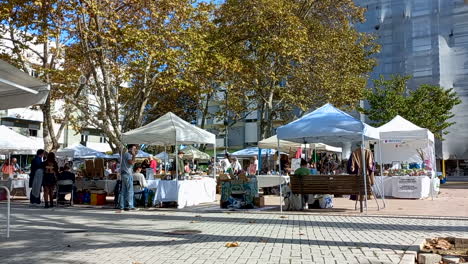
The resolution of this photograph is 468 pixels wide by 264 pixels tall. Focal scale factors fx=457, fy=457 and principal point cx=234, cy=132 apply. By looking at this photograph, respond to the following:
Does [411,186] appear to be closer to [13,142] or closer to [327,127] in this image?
[327,127]

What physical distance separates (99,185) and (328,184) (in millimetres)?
7697

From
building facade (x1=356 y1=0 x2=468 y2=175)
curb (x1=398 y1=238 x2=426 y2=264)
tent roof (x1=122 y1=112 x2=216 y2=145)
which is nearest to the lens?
curb (x1=398 y1=238 x2=426 y2=264)

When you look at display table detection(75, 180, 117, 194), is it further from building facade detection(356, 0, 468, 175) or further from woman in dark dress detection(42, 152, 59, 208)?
building facade detection(356, 0, 468, 175)

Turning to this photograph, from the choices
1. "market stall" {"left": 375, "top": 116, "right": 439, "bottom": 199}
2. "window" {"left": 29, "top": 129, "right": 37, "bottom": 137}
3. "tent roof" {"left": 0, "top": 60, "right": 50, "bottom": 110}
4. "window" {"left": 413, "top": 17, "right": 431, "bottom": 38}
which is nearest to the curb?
"tent roof" {"left": 0, "top": 60, "right": 50, "bottom": 110}

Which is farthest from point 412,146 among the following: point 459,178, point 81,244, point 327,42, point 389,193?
point 459,178

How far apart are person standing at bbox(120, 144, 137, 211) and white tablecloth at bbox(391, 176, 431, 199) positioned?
32.6ft

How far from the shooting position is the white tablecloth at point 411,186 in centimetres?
1670

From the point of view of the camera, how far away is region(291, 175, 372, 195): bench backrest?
1193 cm

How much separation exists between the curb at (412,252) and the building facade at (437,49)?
36076 mm

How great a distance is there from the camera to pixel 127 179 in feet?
42.5

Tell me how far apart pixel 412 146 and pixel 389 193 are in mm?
4693

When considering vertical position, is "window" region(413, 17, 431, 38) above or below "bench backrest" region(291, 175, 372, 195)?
above

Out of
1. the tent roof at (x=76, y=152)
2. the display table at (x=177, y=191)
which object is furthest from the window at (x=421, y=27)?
the display table at (x=177, y=191)

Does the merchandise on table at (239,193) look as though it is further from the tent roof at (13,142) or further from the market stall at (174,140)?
the tent roof at (13,142)
